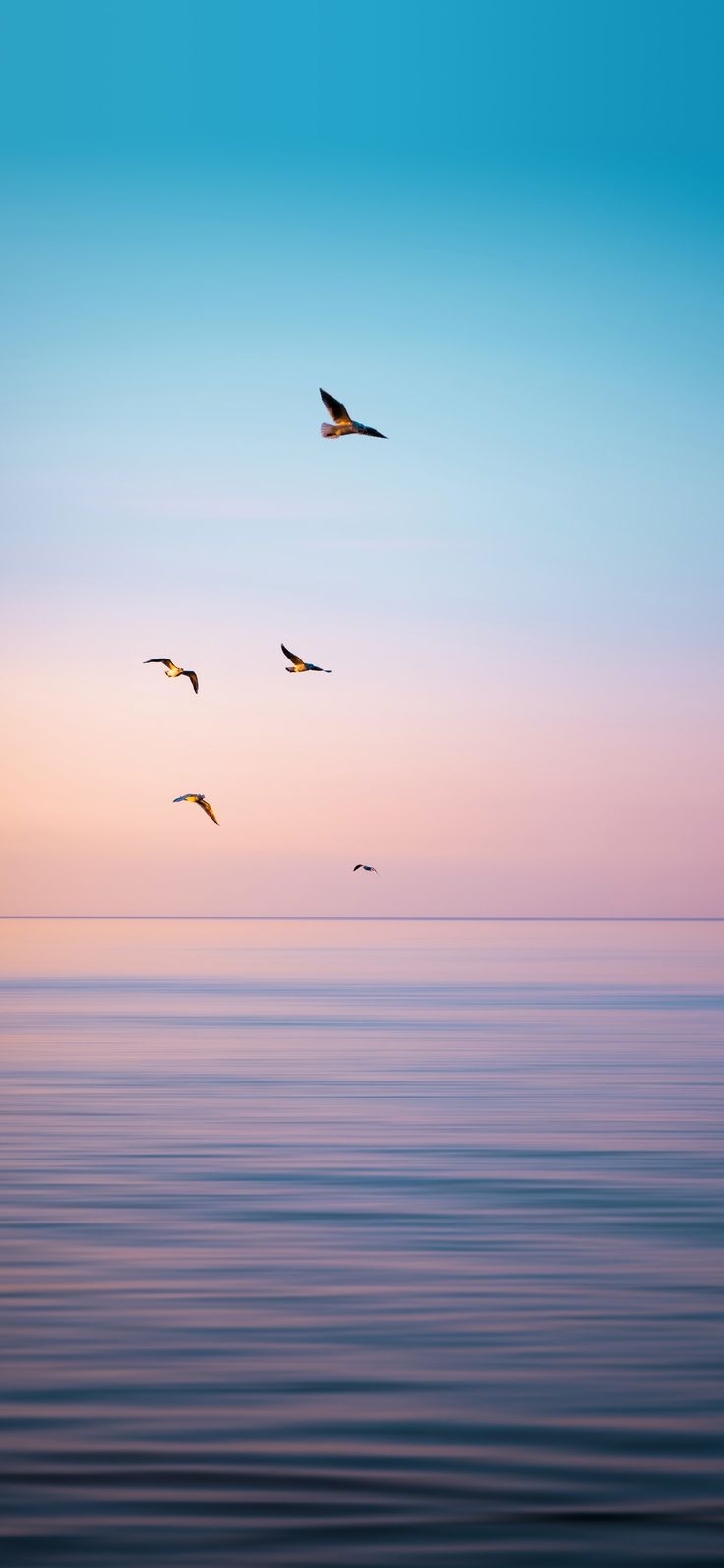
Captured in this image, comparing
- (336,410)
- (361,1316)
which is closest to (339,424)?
(336,410)

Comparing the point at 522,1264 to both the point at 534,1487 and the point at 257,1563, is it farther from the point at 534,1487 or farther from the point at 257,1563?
the point at 257,1563

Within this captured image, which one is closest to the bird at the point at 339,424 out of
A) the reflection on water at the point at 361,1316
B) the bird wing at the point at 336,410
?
the bird wing at the point at 336,410

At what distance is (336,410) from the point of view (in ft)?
124

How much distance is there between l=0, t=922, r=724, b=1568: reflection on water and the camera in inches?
486

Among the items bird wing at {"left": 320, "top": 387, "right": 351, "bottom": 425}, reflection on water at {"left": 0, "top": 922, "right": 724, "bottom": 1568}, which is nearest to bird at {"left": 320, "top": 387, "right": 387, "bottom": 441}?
bird wing at {"left": 320, "top": 387, "right": 351, "bottom": 425}

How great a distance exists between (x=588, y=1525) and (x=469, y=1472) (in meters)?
1.29

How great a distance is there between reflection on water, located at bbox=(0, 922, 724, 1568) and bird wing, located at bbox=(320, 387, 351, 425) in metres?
13.2

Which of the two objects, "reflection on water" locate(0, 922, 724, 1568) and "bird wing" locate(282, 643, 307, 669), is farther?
"bird wing" locate(282, 643, 307, 669)

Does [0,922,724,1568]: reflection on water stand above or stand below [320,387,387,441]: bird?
below

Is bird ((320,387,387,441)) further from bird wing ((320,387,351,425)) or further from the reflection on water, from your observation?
the reflection on water

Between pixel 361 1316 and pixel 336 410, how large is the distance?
2330 cm

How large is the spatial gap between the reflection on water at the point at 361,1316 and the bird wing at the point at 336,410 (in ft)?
43.4

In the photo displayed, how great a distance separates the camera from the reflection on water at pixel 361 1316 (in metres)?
12.3

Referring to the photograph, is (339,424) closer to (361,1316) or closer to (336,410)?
(336,410)
